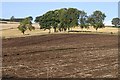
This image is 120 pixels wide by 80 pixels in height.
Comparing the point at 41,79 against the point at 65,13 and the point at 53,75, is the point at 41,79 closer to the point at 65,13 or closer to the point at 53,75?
the point at 53,75

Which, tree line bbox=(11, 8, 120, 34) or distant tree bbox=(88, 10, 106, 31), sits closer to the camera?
tree line bbox=(11, 8, 120, 34)

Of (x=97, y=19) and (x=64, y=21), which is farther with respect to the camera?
(x=97, y=19)

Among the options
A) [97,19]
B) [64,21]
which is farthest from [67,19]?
[97,19]

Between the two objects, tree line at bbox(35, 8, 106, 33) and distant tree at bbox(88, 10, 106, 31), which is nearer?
tree line at bbox(35, 8, 106, 33)

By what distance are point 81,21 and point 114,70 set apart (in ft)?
430

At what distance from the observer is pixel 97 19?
156 metres

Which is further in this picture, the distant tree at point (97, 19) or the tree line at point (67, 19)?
the distant tree at point (97, 19)

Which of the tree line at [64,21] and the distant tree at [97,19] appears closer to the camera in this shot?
the tree line at [64,21]

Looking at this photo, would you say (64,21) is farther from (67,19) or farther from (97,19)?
(97,19)

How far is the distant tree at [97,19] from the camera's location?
145 m

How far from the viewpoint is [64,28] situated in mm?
133625

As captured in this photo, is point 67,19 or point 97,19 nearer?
point 67,19

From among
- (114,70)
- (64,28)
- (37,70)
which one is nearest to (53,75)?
(37,70)

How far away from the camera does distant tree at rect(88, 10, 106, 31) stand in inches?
5723
